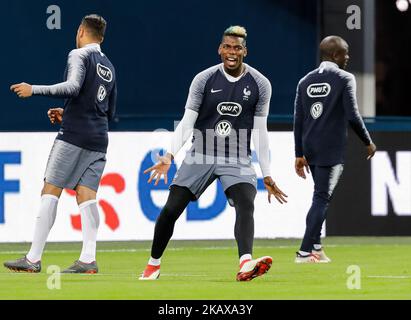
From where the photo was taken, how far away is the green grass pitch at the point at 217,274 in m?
11.4

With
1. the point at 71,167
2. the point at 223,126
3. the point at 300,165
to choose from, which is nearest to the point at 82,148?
the point at 71,167

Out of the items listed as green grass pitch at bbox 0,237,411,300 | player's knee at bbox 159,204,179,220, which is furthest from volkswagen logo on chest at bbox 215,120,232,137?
green grass pitch at bbox 0,237,411,300

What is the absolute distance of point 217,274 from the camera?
44.9 feet

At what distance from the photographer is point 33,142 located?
18047 mm

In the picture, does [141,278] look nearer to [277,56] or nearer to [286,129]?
[286,129]

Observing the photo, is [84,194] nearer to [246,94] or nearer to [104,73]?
[104,73]

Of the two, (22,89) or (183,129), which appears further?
(22,89)

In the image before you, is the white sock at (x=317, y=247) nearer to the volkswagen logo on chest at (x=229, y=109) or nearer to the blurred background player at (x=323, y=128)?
the blurred background player at (x=323, y=128)

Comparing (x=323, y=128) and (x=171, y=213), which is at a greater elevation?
(x=323, y=128)

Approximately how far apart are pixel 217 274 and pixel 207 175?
146 centimetres

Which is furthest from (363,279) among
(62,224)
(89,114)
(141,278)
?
(62,224)

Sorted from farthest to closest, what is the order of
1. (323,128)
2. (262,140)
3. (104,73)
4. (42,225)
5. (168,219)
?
1. (323,128)
2. (104,73)
3. (42,225)
4. (262,140)
5. (168,219)
